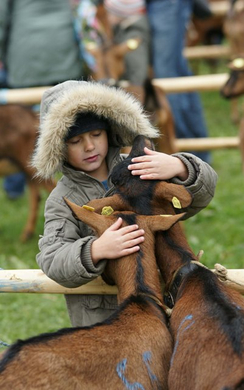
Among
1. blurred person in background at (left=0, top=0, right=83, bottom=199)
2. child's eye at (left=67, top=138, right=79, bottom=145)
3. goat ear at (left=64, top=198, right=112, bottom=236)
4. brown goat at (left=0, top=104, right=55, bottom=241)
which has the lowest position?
brown goat at (left=0, top=104, right=55, bottom=241)

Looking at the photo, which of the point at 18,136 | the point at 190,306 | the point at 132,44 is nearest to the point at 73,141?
the point at 190,306

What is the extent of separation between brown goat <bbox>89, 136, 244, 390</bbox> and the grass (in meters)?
2.28

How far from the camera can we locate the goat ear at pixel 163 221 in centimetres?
302

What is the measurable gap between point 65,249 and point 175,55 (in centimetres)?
664

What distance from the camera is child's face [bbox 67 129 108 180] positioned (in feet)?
11.5

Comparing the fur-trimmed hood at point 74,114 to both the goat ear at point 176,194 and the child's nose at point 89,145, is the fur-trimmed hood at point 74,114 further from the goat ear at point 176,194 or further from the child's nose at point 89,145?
the goat ear at point 176,194

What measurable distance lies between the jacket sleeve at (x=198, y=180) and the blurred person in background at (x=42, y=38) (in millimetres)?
4530

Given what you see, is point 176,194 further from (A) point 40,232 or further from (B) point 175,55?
(B) point 175,55

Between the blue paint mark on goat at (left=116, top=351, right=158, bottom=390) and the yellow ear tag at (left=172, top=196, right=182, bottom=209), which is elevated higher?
the yellow ear tag at (left=172, top=196, right=182, bottom=209)

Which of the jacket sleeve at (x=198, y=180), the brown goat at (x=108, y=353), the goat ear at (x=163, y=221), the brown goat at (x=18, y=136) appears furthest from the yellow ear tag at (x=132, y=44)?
the brown goat at (x=108, y=353)

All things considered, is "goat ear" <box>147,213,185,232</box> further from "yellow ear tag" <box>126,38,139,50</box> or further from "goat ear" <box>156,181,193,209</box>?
"yellow ear tag" <box>126,38,139,50</box>

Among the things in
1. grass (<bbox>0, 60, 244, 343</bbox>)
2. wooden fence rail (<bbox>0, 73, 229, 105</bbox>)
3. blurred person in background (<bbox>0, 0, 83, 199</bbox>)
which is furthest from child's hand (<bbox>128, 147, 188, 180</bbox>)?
blurred person in background (<bbox>0, 0, 83, 199</bbox>)

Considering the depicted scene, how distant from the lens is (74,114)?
136 inches

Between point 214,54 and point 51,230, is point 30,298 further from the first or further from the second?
point 214,54
